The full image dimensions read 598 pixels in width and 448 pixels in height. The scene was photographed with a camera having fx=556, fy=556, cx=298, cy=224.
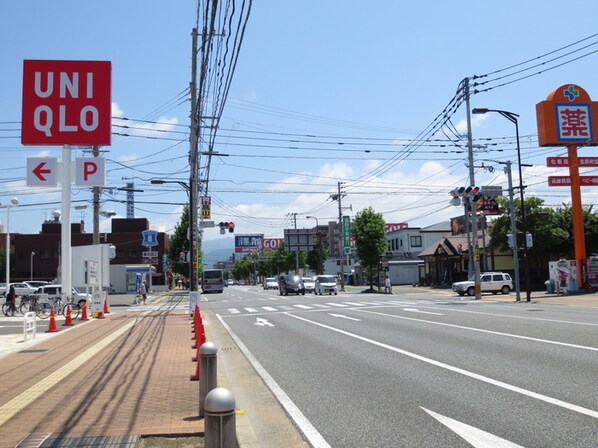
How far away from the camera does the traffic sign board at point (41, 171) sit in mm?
19328

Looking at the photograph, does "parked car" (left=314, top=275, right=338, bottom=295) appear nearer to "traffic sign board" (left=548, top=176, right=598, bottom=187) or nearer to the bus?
the bus

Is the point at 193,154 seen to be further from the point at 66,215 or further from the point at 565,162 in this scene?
the point at 565,162

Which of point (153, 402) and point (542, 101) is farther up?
point (542, 101)

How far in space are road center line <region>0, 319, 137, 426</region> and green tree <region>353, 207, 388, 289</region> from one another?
43.0 metres

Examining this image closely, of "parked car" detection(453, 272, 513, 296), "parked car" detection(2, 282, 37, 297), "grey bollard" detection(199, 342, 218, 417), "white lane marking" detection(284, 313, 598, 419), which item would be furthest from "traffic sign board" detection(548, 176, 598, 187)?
"parked car" detection(2, 282, 37, 297)

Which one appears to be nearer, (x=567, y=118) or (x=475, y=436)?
(x=475, y=436)

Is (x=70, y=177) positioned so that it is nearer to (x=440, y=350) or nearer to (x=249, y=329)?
(x=249, y=329)

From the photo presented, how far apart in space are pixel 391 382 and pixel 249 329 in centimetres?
1069

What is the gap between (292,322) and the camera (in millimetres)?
20953

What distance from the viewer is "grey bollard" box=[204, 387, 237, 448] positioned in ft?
15.1

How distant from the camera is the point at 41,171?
768 inches

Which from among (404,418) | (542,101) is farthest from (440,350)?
(542,101)

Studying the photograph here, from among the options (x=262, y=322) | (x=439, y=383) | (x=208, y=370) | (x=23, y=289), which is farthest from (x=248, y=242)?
(x=208, y=370)

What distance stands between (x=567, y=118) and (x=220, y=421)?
39.0 meters
